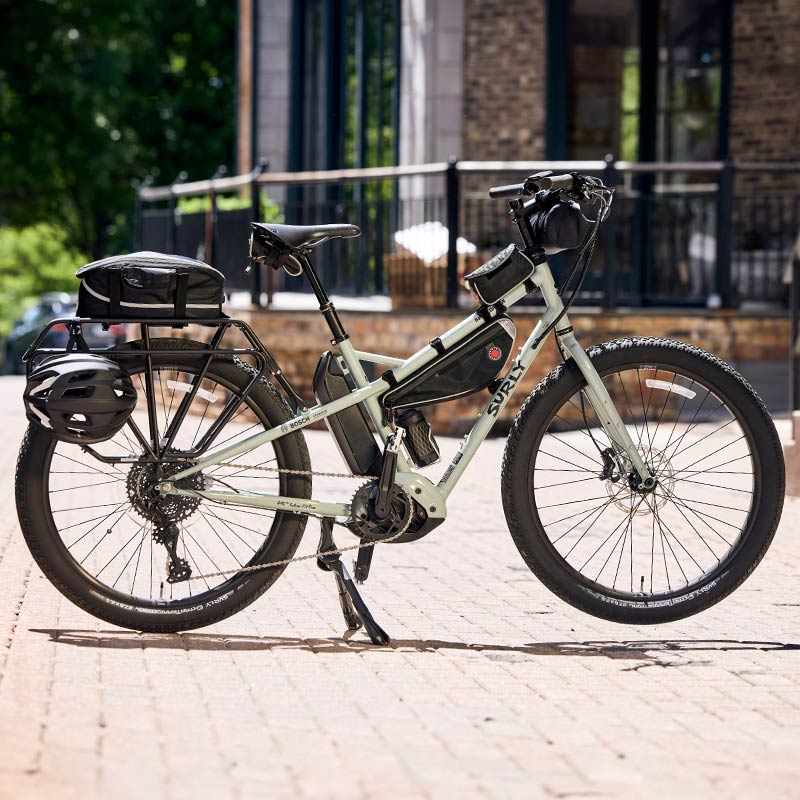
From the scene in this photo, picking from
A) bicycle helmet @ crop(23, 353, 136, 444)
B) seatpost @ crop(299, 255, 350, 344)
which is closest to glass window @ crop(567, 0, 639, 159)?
seatpost @ crop(299, 255, 350, 344)

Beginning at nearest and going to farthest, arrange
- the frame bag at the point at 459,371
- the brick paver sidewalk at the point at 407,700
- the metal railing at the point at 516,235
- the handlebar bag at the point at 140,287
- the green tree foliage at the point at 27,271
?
the brick paver sidewalk at the point at 407,700 < the handlebar bag at the point at 140,287 < the frame bag at the point at 459,371 < the metal railing at the point at 516,235 < the green tree foliage at the point at 27,271

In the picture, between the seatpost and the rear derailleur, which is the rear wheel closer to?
the rear derailleur

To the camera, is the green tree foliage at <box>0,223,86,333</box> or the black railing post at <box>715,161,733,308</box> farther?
the green tree foliage at <box>0,223,86,333</box>

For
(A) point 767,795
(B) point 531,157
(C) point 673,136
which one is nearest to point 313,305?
(B) point 531,157

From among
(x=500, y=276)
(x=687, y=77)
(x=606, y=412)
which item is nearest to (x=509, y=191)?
(x=500, y=276)

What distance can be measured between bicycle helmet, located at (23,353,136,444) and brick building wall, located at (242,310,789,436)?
288 inches

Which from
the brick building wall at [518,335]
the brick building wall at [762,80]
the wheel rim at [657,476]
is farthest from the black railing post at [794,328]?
the brick building wall at [762,80]

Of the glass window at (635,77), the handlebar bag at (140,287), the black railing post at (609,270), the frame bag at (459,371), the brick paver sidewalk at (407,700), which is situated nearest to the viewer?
the brick paver sidewalk at (407,700)

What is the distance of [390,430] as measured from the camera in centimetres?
514

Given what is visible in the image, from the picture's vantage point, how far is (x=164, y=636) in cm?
515

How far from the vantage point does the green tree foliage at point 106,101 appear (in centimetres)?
3516

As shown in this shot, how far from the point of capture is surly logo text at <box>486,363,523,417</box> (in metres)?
5.18

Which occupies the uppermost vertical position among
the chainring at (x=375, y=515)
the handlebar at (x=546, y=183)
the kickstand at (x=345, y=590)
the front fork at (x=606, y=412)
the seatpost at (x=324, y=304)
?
the handlebar at (x=546, y=183)

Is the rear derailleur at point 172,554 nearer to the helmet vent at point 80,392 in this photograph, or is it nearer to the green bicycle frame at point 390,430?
the green bicycle frame at point 390,430
